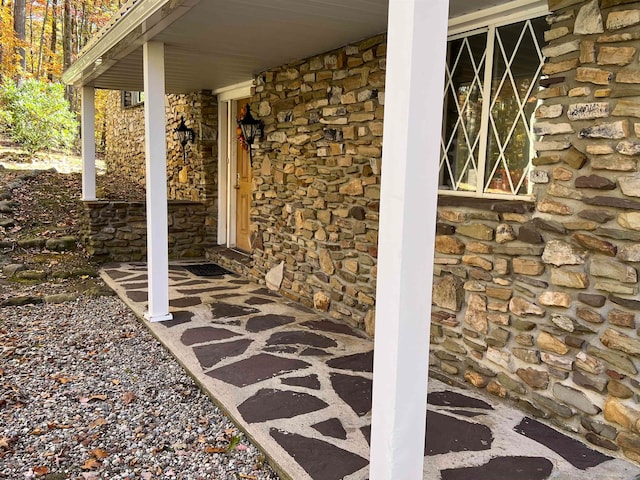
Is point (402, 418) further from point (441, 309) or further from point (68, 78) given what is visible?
point (68, 78)

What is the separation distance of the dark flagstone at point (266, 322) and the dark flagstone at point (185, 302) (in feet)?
2.47

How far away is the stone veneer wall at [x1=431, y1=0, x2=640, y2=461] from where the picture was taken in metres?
2.29

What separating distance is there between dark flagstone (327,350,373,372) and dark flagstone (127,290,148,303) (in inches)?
92.9

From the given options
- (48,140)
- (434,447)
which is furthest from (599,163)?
(48,140)

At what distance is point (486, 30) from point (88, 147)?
5.58 meters

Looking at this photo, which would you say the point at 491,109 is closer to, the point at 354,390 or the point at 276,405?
the point at 354,390

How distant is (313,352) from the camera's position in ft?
11.9

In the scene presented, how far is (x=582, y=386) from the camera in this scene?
2.47 meters

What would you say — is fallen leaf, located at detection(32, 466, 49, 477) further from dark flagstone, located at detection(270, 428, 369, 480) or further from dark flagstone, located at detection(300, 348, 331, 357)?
dark flagstone, located at detection(300, 348, 331, 357)

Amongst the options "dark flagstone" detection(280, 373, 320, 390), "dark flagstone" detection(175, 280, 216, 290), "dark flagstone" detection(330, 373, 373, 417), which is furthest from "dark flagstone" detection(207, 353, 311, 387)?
"dark flagstone" detection(175, 280, 216, 290)

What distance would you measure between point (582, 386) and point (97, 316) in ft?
12.9

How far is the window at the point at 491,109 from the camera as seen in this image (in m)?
2.90

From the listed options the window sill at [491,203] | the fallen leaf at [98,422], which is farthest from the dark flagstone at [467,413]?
the fallen leaf at [98,422]

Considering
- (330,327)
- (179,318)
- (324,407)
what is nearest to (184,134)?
(179,318)
